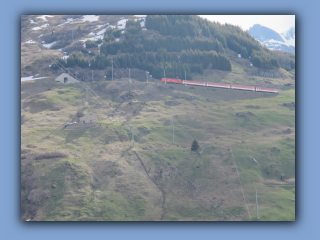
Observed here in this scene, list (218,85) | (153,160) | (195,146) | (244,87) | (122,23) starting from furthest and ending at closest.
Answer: (122,23) → (218,85) → (244,87) → (195,146) → (153,160)

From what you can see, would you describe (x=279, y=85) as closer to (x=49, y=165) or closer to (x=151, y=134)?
(x=151, y=134)

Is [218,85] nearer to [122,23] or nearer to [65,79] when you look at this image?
[65,79]

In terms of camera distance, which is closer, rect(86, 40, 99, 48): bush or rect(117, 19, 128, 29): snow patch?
rect(86, 40, 99, 48): bush

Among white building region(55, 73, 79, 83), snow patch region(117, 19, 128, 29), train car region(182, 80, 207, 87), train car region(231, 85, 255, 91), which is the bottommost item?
train car region(231, 85, 255, 91)

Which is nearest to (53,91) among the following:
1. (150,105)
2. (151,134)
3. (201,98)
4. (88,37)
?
(150,105)

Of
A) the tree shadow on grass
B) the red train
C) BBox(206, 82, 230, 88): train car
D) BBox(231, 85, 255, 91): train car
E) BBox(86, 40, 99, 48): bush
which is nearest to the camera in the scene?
the tree shadow on grass

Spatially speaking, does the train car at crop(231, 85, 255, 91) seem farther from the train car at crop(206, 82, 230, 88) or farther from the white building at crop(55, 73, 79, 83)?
the white building at crop(55, 73, 79, 83)

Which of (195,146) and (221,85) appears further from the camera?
(221,85)

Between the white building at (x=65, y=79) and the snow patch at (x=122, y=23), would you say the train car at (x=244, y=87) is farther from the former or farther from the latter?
the snow patch at (x=122, y=23)

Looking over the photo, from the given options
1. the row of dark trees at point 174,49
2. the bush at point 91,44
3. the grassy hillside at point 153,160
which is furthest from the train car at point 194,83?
the bush at point 91,44

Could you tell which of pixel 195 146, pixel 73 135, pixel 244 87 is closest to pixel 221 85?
pixel 244 87

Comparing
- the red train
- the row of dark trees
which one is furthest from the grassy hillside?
the row of dark trees

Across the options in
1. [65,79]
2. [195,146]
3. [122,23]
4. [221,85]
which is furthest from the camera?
[122,23]
